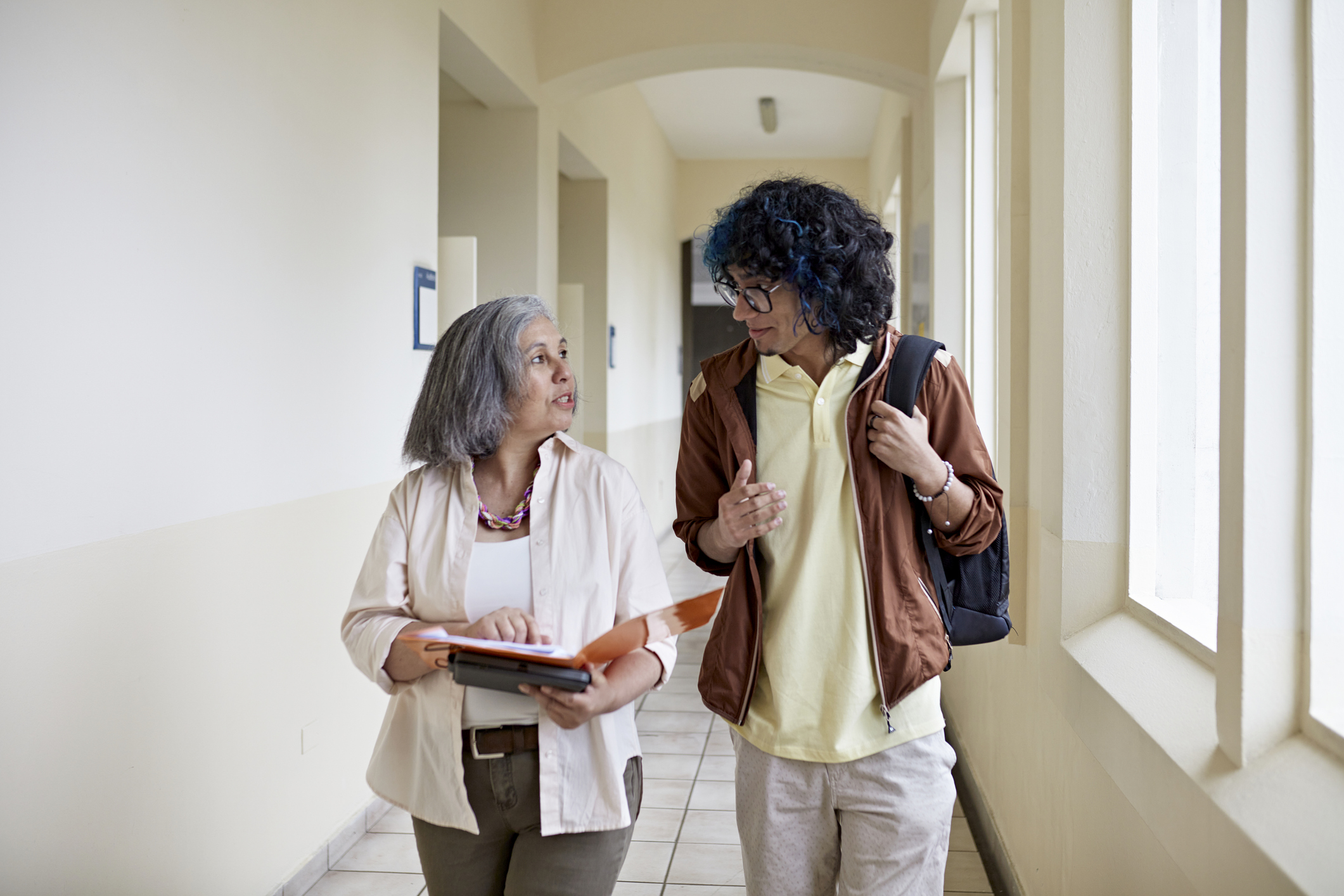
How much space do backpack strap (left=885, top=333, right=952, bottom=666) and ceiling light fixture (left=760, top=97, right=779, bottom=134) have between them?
328 inches

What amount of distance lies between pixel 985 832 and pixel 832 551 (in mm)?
2110

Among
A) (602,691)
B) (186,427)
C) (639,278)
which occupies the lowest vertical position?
(602,691)

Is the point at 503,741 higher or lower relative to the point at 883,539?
lower

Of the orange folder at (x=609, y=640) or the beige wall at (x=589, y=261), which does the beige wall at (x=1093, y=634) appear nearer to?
the orange folder at (x=609, y=640)

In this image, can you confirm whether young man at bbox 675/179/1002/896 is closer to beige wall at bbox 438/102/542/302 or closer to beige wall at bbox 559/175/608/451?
beige wall at bbox 438/102/542/302

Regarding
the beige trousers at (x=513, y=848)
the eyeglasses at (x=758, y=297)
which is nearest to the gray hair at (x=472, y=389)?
the eyeglasses at (x=758, y=297)

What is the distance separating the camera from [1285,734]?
1.29 meters

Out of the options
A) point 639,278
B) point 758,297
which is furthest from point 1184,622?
point 639,278

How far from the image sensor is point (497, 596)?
5.27ft

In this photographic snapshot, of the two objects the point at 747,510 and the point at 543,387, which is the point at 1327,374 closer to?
the point at 747,510

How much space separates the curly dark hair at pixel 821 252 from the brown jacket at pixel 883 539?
0.25ft

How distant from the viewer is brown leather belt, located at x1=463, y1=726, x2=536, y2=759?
1.56 metres

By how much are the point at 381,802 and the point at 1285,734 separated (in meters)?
3.01

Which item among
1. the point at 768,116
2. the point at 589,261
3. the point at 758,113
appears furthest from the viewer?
the point at 758,113
